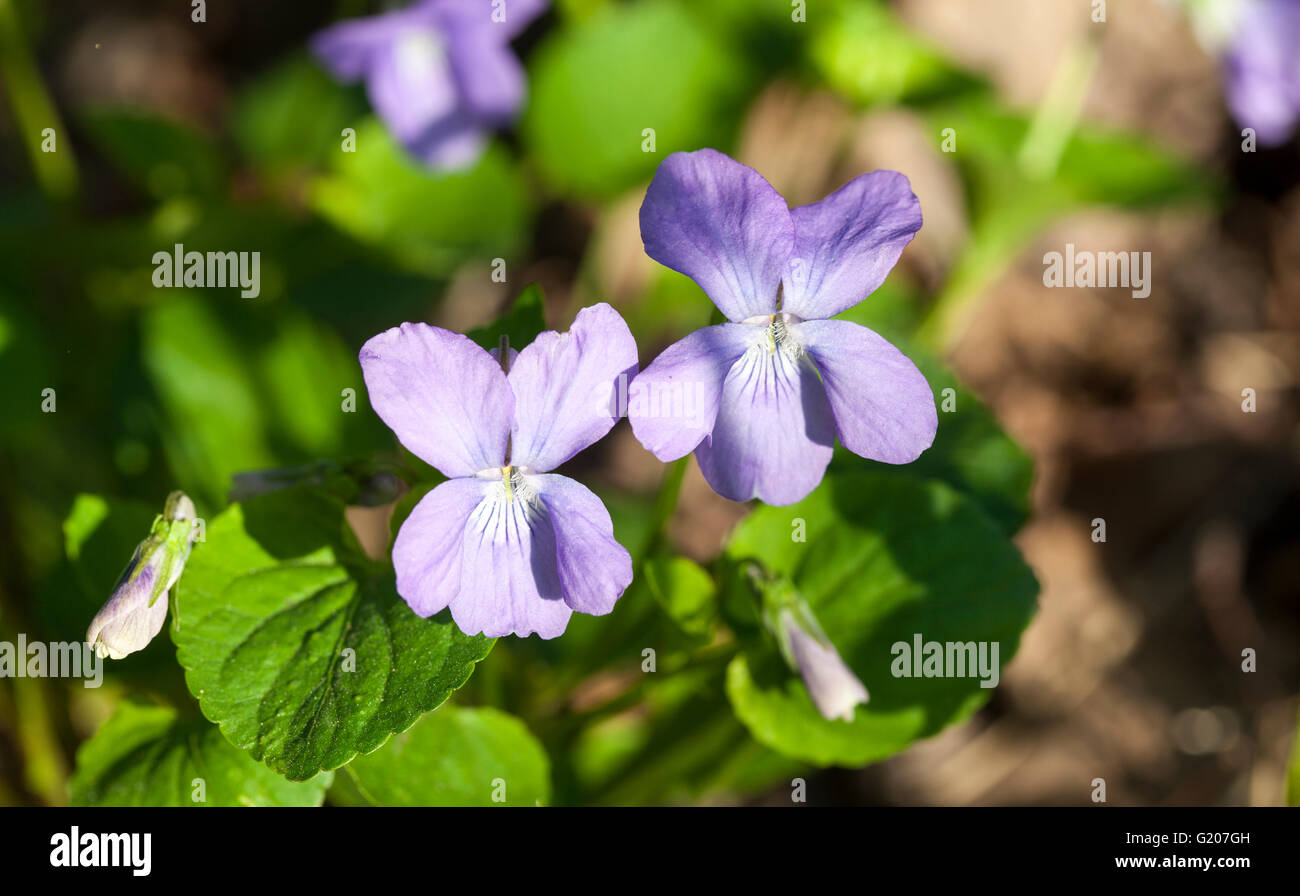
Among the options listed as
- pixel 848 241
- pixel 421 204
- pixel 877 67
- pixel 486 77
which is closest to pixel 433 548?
→ pixel 848 241

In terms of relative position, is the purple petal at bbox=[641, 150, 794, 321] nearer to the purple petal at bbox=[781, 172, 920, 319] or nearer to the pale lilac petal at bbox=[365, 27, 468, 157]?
the purple petal at bbox=[781, 172, 920, 319]

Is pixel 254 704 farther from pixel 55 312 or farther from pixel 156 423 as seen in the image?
pixel 55 312

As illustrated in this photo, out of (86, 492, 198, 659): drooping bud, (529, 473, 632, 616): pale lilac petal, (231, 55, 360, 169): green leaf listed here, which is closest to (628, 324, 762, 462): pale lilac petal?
→ (529, 473, 632, 616): pale lilac petal

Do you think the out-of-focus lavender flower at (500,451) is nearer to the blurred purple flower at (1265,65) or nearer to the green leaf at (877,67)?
the green leaf at (877,67)
